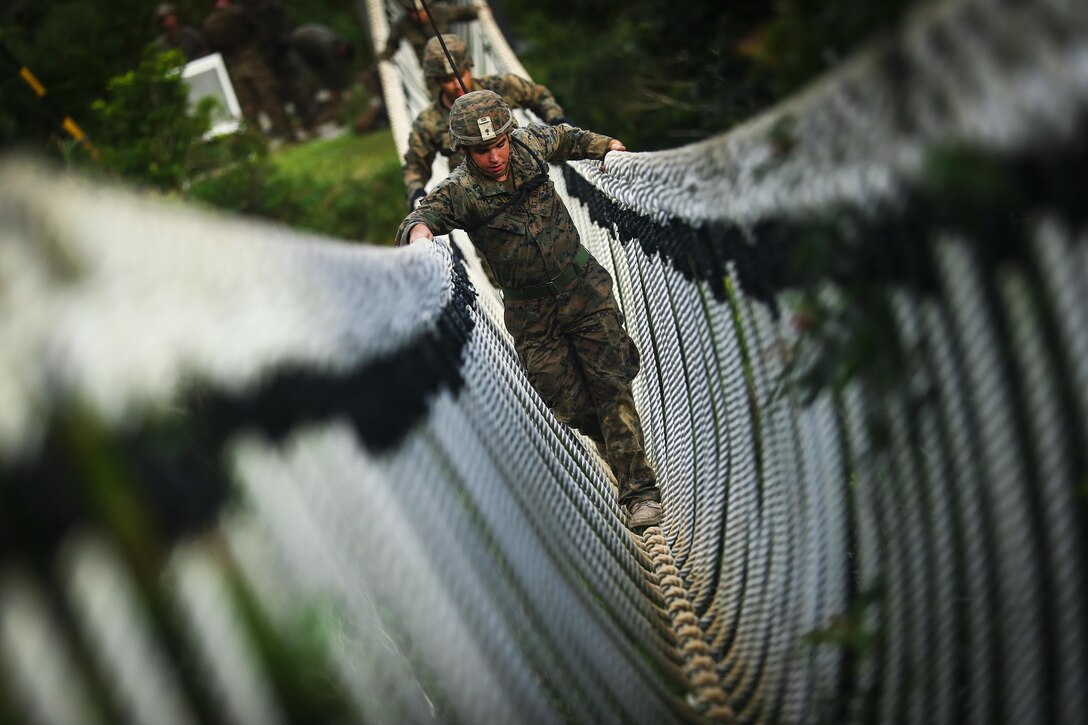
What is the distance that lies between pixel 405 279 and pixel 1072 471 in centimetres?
108

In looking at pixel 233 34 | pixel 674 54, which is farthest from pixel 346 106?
pixel 674 54

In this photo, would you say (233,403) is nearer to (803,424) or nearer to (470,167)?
(803,424)

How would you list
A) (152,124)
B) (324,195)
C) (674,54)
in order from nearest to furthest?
(674,54)
(152,124)
(324,195)

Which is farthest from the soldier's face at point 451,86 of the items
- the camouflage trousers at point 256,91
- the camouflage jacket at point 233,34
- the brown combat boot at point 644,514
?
the camouflage jacket at point 233,34

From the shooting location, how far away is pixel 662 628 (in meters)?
2.11

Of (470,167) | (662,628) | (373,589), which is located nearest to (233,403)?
(373,589)

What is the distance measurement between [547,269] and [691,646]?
1.66 meters

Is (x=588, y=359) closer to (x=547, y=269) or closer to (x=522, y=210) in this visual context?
(x=547, y=269)

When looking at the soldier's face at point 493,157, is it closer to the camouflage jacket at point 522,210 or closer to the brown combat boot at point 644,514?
the camouflage jacket at point 522,210

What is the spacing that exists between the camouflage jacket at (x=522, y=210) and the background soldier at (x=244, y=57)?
955 cm

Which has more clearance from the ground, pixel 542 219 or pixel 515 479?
pixel 542 219

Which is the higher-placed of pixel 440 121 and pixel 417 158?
pixel 440 121

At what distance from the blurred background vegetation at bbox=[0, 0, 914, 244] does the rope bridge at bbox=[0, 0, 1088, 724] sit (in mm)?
2970

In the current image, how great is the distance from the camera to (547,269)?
3.38m
